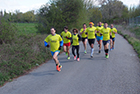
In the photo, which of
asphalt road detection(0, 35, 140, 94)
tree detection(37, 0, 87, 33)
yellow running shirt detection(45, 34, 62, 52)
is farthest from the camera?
tree detection(37, 0, 87, 33)

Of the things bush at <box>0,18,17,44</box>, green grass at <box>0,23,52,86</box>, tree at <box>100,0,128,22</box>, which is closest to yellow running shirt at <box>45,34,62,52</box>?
green grass at <box>0,23,52,86</box>

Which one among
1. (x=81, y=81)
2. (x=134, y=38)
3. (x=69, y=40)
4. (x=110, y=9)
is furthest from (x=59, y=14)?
(x=110, y=9)

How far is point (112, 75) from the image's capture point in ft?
21.6

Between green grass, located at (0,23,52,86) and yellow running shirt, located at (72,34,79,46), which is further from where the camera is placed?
yellow running shirt, located at (72,34,79,46)

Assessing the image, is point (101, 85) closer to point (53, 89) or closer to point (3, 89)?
point (53, 89)

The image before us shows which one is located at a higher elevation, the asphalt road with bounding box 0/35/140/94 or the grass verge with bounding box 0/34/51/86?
the grass verge with bounding box 0/34/51/86

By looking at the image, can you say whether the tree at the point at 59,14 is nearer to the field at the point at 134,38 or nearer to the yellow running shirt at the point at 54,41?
the field at the point at 134,38

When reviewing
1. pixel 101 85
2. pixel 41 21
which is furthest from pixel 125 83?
pixel 41 21

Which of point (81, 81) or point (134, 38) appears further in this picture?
point (134, 38)

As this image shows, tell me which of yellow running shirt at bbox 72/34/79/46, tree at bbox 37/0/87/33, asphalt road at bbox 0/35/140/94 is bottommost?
asphalt road at bbox 0/35/140/94

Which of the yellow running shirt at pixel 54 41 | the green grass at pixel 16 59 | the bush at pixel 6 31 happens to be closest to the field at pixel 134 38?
the yellow running shirt at pixel 54 41

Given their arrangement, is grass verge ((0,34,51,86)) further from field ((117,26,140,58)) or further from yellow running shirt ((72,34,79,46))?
field ((117,26,140,58))

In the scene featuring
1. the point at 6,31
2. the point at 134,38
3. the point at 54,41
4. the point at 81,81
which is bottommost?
the point at 81,81

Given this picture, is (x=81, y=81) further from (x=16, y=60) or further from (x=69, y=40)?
(x=69, y=40)
